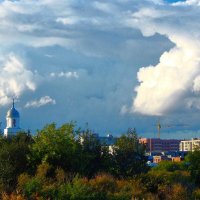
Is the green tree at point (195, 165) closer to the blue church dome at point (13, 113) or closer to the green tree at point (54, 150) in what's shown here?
the green tree at point (54, 150)

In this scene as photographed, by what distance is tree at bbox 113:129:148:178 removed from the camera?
5431 centimetres

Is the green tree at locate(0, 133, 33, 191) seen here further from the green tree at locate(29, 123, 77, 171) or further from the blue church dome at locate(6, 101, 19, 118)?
the blue church dome at locate(6, 101, 19, 118)

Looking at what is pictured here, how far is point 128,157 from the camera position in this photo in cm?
5572

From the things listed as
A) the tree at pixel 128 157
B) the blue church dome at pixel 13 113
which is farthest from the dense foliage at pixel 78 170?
the blue church dome at pixel 13 113

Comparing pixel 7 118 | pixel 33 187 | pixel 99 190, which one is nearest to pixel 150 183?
pixel 99 190

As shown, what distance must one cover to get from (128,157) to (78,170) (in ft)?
29.6

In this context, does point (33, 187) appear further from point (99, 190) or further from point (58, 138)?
point (58, 138)

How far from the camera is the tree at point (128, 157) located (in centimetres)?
5431

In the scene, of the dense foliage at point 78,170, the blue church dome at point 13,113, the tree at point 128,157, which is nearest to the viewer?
the dense foliage at point 78,170

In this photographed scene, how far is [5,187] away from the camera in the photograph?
39188mm

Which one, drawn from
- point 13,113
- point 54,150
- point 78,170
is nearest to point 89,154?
point 78,170

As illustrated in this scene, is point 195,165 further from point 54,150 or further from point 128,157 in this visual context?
point 54,150

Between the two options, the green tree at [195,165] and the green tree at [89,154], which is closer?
the green tree at [89,154]

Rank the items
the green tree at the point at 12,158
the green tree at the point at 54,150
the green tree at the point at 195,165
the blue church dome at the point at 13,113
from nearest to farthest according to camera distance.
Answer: the green tree at the point at 12,158
the green tree at the point at 54,150
the green tree at the point at 195,165
the blue church dome at the point at 13,113
